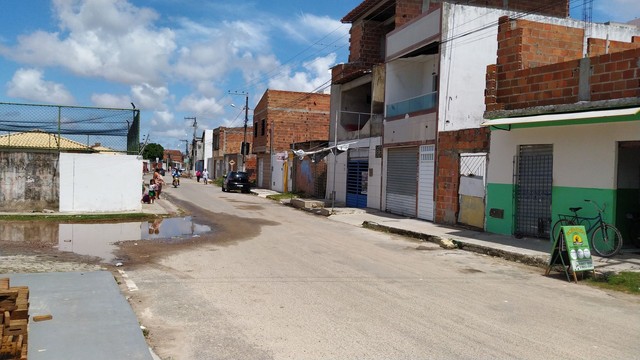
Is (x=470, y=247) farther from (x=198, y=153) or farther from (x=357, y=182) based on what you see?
(x=198, y=153)

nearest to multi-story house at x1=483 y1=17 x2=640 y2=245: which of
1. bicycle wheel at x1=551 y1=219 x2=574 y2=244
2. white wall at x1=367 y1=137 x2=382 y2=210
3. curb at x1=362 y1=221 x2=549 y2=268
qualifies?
bicycle wheel at x1=551 y1=219 x2=574 y2=244

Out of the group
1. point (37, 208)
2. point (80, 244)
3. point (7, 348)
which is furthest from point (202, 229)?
point (7, 348)

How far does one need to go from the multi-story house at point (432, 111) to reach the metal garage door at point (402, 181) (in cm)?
4

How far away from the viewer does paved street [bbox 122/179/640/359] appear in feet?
17.1

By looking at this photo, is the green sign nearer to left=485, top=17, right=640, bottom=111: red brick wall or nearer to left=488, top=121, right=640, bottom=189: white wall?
left=488, top=121, right=640, bottom=189: white wall

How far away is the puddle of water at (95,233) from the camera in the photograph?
11766mm

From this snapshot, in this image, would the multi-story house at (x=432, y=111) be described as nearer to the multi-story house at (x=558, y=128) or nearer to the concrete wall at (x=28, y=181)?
the multi-story house at (x=558, y=128)

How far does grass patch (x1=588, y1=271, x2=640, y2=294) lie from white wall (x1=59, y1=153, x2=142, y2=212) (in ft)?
51.0

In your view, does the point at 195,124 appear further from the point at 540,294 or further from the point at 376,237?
the point at 540,294

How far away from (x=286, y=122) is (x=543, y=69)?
1253 inches

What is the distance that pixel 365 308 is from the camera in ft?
22.0

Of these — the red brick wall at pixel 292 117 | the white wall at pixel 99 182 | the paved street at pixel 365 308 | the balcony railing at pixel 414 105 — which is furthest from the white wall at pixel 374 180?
the red brick wall at pixel 292 117

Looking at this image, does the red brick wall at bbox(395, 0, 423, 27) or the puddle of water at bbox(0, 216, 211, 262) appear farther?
the red brick wall at bbox(395, 0, 423, 27)

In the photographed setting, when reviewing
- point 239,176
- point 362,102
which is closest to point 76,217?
point 362,102
